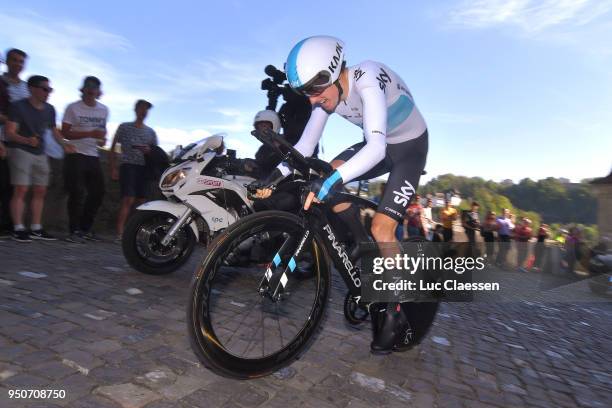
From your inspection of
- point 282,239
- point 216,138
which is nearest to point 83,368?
point 282,239

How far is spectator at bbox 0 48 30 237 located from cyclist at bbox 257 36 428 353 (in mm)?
4724

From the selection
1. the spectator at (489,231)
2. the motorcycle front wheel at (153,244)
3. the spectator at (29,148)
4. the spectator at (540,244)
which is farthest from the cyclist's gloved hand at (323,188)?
the spectator at (540,244)

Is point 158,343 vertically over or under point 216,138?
under

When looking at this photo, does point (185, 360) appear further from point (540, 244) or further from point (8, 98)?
point (540, 244)

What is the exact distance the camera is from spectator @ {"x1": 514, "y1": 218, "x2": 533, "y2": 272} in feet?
46.1

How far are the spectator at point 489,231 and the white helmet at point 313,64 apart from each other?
12.0 metres

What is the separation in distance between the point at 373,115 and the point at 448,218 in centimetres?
992

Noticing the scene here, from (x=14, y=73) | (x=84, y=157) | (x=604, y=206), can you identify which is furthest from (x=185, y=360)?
(x=604, y=206)

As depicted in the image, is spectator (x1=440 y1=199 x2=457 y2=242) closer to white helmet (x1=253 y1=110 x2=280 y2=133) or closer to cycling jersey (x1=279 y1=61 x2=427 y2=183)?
white helmet (x1=253 y1=110 x2=280 y2=133)

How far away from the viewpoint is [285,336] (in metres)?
2.60

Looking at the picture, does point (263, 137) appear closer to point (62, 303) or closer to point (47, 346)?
point (47, 346)

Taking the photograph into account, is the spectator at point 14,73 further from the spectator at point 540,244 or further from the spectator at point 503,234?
the spectator at point 540,244

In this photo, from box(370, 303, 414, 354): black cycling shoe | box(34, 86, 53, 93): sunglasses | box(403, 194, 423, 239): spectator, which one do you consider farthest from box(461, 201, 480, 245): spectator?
box(34, 86, 53, 93): sunglasses

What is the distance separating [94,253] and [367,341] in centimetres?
390
